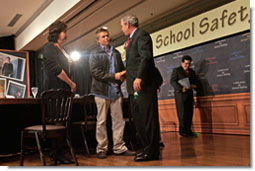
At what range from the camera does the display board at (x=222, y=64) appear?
422 centimetres

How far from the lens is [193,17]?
4969 mm

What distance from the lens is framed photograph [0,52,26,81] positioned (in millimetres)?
3483

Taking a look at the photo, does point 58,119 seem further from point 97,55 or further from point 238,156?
point 238,156

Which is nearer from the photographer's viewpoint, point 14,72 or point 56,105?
point 56,105

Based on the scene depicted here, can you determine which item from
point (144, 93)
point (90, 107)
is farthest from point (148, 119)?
point (90, 107)

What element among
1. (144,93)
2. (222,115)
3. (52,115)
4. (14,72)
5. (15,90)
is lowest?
(222,115)

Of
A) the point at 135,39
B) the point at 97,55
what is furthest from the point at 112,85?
the point at 135,39

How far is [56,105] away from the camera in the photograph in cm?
238

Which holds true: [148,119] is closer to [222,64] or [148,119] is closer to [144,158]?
[144,158]

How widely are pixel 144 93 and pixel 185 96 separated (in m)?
2.39

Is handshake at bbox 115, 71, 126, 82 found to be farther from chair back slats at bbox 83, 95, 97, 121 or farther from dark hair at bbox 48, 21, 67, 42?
dark hair at bbox 48, 21, 67, 42

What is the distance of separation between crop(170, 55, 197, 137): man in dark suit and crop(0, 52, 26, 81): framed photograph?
259 cm

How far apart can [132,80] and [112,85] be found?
421 millimetres

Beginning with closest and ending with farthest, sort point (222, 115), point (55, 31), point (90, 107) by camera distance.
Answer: point (55, 31) < point (90, 107) < point (222, 115)
